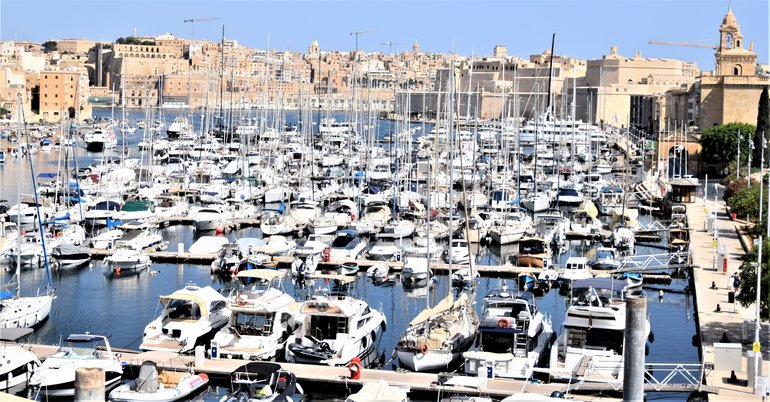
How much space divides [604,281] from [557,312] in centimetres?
173

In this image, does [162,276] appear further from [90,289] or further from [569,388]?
[569,388]

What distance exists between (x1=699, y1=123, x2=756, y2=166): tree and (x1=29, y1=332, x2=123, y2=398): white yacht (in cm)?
2815

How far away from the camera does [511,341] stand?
44.8 feet

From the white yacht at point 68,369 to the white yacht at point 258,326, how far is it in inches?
56.4

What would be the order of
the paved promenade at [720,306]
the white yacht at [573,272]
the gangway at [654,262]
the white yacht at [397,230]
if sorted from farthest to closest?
the white yacht at [397,230] → the gangway at [654,262] → the white yacht at [573,272] → the paved promenade at [720,306]

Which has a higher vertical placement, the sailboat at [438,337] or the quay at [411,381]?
the sailboat at [438,337]

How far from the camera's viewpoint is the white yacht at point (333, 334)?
13844 mm

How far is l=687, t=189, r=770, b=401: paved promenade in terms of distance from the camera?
500 inches

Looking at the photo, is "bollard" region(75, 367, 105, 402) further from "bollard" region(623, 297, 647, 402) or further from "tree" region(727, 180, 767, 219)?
"tree" region(727, 180, 767, 219)

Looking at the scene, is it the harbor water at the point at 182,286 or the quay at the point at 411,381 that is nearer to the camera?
the quay at the point at 411,381

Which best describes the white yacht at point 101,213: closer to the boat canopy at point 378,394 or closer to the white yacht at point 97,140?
the boat canopy at point 378,394

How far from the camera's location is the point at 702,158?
4019cm

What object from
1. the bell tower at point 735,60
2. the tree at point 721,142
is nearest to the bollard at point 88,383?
the tree at point 721,142

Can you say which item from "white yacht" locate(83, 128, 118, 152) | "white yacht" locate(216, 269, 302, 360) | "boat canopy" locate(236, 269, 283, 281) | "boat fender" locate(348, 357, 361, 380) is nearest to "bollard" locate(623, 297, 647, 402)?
"boat fender" locate(348, 357, 361, 380)
